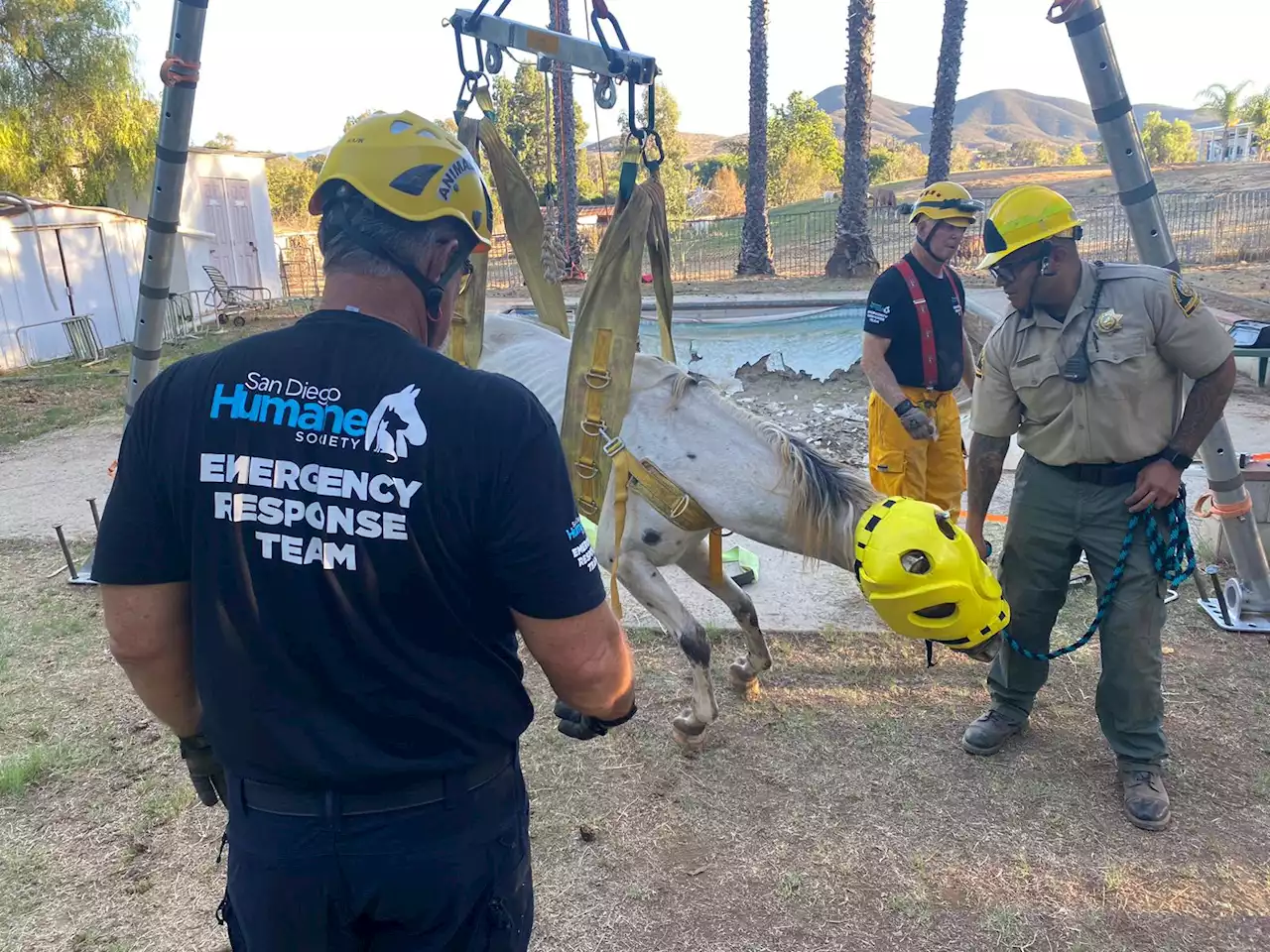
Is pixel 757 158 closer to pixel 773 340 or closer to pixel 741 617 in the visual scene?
pixel 773 340

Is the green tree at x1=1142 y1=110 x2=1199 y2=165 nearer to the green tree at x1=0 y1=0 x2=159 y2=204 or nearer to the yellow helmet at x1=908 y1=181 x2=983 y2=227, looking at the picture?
the green tree at x1=0 y1=0 x2=159 y2=204

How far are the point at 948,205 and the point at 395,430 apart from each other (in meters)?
3.81

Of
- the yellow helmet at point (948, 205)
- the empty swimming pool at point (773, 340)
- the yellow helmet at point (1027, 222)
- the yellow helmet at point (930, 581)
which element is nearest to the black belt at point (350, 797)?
the yellow helmet at point (930, 581)

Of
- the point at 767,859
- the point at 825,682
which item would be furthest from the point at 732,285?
the point at 767,859

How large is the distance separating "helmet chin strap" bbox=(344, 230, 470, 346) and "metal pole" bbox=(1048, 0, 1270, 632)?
3224 mm

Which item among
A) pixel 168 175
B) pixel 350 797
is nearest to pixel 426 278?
pixel 350 797

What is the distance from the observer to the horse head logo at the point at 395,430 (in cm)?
123

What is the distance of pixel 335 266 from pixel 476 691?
0.71 meters

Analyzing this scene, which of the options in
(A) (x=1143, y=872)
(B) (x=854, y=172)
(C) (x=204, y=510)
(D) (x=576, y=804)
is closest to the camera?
(C) (x=204, y=510)

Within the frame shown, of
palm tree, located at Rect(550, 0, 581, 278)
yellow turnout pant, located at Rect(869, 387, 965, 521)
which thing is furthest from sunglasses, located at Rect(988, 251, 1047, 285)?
palm tree, located at Rect(550, 0, 581, 278)

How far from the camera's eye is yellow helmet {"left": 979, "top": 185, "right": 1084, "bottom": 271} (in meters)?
2.97

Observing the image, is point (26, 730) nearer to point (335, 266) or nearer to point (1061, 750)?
point (335, 266)

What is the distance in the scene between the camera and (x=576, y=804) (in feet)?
10.8

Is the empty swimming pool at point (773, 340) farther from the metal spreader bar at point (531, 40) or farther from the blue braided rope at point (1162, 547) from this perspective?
the blue braided rope at point (1162, 547)
